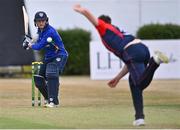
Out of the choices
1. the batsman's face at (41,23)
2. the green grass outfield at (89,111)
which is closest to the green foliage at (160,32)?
the green grass outfield at (89,111)

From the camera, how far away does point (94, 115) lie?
43.3 ft

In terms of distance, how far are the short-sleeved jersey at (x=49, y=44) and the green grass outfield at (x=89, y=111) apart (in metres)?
1.16

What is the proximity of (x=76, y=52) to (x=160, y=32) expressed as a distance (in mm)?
3855

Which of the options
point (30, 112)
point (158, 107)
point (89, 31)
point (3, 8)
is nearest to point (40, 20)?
point (30, 112)

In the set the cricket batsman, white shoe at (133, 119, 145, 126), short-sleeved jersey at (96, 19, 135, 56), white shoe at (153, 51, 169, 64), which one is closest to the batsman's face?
the cricket batsman

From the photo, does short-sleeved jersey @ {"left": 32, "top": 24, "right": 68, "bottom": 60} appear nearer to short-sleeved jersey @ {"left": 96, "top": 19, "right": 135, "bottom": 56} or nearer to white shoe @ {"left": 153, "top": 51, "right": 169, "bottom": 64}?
short-sleeved jersey @ {"left": 96, "top": 19, "right": 135, "bottom": 56}

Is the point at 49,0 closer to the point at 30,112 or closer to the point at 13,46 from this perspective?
the point at 13,46

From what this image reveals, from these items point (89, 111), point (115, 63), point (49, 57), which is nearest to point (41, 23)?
point (49, 57)

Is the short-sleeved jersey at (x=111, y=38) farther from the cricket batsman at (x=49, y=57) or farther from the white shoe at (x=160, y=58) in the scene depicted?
the cricket batsman at (x=49, y=57)

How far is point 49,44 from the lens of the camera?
14.8 meters

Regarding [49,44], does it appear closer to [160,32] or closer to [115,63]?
[115,63]

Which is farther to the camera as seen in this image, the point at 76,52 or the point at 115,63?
the point at 76,52

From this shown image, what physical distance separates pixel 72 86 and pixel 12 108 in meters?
9.17

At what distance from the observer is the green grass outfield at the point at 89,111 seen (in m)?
11.8
